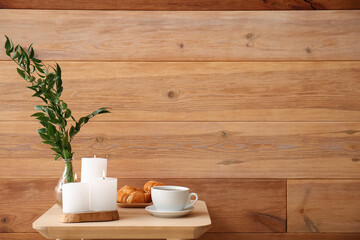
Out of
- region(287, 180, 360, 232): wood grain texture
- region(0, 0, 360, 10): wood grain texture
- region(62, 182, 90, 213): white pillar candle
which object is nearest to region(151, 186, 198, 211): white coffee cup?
region(62, 182, 90, 213): white pillar candle

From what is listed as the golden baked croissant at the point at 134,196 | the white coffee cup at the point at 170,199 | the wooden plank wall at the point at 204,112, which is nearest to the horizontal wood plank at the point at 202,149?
the wooden plank wall at the point at 204,112

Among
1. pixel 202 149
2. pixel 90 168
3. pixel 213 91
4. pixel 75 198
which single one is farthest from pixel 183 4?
pixel 75 198

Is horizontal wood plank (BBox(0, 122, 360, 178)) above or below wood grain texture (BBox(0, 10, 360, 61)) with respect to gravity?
below

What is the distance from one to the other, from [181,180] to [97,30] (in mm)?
534

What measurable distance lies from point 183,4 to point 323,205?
764mm

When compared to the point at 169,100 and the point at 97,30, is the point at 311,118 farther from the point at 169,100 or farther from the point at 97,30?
the point at 97,30

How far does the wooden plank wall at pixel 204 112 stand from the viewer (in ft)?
3.94

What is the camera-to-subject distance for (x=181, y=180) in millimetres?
1202

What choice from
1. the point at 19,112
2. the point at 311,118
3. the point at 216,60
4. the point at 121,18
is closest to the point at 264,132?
the point at 311,118

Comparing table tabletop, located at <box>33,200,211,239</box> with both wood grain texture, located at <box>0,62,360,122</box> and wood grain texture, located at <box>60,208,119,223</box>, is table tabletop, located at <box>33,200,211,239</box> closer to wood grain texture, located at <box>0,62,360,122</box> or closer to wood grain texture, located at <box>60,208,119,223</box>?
wood grain texture, located at <box>60,208,119,223</box>

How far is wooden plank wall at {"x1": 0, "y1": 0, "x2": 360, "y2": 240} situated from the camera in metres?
1.20

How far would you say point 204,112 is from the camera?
1.21m

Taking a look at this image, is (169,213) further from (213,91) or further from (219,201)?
(213,91)

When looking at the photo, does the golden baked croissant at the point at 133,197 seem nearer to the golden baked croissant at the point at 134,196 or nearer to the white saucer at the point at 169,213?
the golden baked croissant at the point at 134,196
